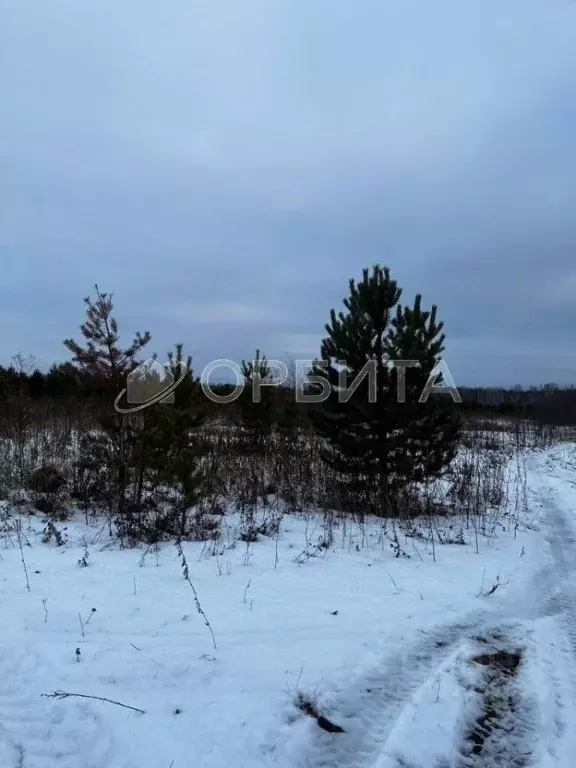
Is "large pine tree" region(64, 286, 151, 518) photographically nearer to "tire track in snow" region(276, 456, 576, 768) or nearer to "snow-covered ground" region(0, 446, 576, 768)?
"snow-covered ground" region(0, 446, 576, 768)

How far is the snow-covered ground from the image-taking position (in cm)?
269

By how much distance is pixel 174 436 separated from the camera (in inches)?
307

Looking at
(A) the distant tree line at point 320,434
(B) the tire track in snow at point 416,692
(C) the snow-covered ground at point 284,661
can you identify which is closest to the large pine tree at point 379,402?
(A) the distant tree line at point 320,434

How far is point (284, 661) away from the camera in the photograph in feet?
11.5

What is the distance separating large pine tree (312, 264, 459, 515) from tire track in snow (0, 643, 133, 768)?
616cm

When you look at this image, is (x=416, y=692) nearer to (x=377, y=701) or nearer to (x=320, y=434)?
(x=377, y=701)

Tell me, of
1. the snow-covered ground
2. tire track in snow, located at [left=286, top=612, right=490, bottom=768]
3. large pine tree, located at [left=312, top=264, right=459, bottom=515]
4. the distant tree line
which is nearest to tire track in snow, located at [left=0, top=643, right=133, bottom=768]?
the snow-covered ground

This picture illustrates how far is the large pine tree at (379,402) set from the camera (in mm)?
8719

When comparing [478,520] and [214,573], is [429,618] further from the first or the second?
[478,520]

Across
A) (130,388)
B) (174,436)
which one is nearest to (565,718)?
(174,436)

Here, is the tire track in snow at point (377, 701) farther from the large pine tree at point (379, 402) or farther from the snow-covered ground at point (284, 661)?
the large pine tree at point (379, 402)

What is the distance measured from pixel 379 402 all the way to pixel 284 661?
5794 millimetres

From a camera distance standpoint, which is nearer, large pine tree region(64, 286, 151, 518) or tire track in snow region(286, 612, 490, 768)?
tire track in snow region(286, 612, 490, 768)

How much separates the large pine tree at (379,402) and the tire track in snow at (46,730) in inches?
242
